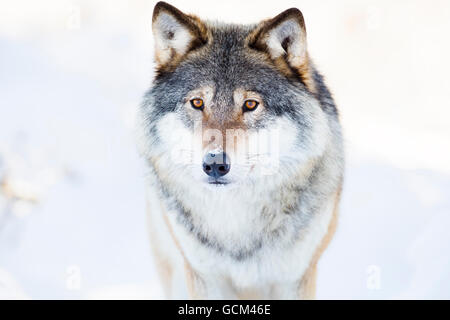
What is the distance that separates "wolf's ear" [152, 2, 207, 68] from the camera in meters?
2.52

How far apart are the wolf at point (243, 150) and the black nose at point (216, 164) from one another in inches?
0.7

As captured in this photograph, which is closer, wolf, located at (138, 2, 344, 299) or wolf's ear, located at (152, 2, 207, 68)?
wolf, located at (138, 2, 344, 299)

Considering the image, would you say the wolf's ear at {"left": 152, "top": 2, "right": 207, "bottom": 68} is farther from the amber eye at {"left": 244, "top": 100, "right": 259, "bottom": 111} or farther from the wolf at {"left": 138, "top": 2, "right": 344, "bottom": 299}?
the amber eye at {"left": 244, "top": 100, "right": 259, "bottom": 111}

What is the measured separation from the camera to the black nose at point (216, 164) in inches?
87.8

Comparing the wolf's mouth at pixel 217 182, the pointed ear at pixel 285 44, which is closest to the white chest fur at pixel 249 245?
the wolf's mouth at pixel 217 182

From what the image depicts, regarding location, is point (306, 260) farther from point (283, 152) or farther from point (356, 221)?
point (356, 221)

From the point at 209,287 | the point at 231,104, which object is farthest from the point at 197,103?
the point at 209,287

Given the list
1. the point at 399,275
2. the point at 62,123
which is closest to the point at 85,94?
the point at 62,123

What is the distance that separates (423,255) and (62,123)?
143 inches

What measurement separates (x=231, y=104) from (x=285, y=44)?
49cm

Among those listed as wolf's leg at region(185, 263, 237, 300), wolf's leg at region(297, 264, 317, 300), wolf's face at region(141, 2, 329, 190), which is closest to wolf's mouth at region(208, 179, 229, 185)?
wolf's face at region(141, 2, 329, 190)

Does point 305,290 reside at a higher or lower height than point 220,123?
lower

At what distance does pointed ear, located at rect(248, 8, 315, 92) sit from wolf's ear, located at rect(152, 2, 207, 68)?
1.03ft

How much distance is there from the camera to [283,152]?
246cm
